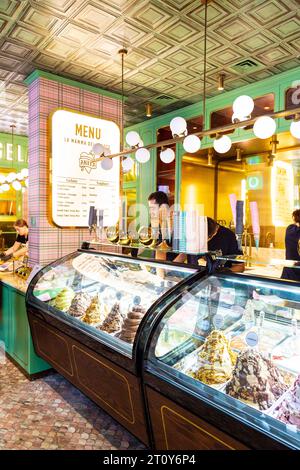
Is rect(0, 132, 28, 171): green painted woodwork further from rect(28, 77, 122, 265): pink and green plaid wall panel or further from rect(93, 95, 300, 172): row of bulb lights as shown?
rect(93, 95, 300, 172): row of bulb lights

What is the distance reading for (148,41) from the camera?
11.1 ft

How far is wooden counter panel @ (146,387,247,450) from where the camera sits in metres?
1.40

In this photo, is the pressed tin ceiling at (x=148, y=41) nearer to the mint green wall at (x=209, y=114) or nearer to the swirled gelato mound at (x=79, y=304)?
the mint green wall at (x=209, y=114)

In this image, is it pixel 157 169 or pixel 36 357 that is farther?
pixel 157 169

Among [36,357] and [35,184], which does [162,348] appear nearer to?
[36,357]

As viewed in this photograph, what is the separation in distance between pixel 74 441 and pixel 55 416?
376mm

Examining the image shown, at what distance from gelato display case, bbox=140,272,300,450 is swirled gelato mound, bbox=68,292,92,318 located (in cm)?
98

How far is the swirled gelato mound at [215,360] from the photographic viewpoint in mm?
1656

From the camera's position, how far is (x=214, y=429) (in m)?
1.40

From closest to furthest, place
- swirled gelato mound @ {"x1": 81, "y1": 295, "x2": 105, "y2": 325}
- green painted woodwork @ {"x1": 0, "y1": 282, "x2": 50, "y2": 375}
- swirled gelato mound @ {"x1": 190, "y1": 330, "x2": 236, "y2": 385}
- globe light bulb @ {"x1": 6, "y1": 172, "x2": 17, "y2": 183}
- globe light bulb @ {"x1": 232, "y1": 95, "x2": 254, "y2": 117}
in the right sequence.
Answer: swirled gelato mound @ {"x1": 190, "y1": 330, "x2": 236, "y2": 385} → swirled gelato mound @ {"x1": 81, "y1": 295, "x2": 105, "y2": 325} → globe light bulb @ {"x1": 232, "y1": 95, "x2": 254, "y2": 117} → green painted woodwork @ {"x1": 0, "y1": 282, "x2": 50, "y2": 375} → globe light bulb @ {"x1": 6, "y1": 172, "x2": 17, "y2": 183}

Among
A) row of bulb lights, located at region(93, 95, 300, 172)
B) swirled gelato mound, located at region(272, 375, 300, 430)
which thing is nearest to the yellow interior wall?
row of bulb lights, located at region(93, 95, 300, 172)

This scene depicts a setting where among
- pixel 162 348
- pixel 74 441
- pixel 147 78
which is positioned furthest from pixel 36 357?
pixel 147 78

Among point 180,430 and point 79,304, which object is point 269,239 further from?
point 180,430

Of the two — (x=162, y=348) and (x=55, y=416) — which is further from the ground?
(x=162, y=348)
